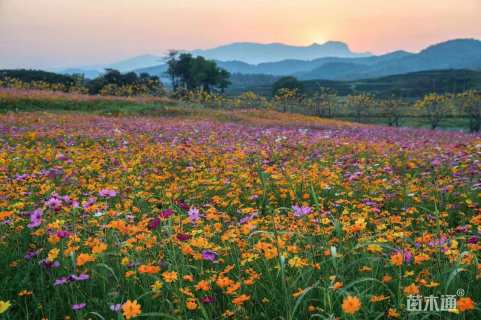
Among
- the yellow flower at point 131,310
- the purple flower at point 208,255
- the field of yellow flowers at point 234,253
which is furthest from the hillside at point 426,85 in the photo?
the yellow flower at point 131,310

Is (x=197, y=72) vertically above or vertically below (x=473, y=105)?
above

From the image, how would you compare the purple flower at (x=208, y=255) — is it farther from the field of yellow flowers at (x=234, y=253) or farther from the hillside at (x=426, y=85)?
the hillside at (x=426, y=85)

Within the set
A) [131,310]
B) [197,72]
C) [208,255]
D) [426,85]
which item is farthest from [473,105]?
[426,85]

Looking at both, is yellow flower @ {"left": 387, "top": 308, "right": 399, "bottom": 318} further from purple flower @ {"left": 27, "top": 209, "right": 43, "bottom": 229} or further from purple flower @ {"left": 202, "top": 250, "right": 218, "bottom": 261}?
purple flower @ {"left": 27, "top": 209, "right": 43, "bottom": 229}

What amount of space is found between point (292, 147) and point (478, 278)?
28.1ft

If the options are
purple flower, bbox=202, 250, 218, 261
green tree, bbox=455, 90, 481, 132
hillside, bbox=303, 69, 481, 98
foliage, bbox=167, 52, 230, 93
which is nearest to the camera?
purple flower, bbox=202, 250, 218, 261

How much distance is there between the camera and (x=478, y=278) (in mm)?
2863

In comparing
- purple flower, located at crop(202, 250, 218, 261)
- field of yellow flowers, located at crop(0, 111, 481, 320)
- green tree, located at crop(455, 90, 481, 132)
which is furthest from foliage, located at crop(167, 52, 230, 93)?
purple flower, located at crop(202, 250, 218, 261)

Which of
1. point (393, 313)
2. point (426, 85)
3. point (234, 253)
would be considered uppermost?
point (426, 85)

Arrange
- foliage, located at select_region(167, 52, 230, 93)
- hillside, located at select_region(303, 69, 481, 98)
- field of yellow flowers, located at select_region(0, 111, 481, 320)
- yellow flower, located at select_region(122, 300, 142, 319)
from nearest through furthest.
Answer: yellow flower, located at select_region(122, 300, 142, 319), field of yellow flowers, located at select_region(0, 111, 481, 320), foliage, located at select_region(167, 52, 230, 93), hillside, located at select_region(303, 69, 481, 98)

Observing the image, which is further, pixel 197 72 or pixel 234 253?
pixel 197 72

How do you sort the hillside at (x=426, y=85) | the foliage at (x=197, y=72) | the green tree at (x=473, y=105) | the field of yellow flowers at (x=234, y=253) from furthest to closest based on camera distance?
the hillside at (x=426, y=85) < the foliage at (x=197, y=72) < the green tree at (x=473, y=105) < the field of yellow flowers at (x=234, y=253)

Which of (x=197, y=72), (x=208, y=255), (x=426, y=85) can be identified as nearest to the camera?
(x=208, y=255)

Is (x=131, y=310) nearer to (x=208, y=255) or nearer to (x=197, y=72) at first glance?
(x=208, y=255)
